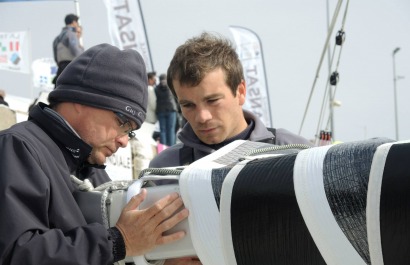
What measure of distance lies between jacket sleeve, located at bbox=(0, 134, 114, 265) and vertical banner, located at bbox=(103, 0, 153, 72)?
1170 cm

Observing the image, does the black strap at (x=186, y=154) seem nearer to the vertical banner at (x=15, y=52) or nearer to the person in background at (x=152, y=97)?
the person in background at (x=152, y=97)

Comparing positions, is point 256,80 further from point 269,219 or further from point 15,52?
point 269,219

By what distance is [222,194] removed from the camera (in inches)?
58.4

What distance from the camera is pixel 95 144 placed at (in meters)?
2.01

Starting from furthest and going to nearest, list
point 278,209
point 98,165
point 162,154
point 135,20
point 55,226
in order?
point 135,20 < point 162,154 < point 98,165 < point 55,226 < point 278,209

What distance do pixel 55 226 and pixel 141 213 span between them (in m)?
0.23

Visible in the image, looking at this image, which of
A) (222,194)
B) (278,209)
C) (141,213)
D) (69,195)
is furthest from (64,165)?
(278,209)

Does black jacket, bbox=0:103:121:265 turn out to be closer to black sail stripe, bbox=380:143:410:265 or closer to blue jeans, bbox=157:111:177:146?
black sail stripe, bbox=380:143:410:265

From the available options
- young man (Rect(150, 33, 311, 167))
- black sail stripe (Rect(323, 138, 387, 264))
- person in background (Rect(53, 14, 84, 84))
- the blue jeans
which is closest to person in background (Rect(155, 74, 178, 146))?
the blue jeans

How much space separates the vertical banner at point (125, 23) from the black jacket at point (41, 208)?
11.6m

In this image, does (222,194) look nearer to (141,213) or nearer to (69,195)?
(141,213)

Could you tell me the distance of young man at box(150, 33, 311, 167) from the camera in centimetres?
268

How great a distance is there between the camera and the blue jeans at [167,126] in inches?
Result: 487

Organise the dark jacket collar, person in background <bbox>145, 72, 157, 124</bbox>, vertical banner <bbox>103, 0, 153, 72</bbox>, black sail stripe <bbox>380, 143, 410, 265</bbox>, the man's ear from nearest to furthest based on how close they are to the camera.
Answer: black sail stripe <bbox>380, 143, 410, 265</bbox>, the dark jacket collar, the man's ear, person in background <bbox>145, 72, 157, 124</bbox>, vertical banner <bbox>103, 0, 153, 72</bbox>
